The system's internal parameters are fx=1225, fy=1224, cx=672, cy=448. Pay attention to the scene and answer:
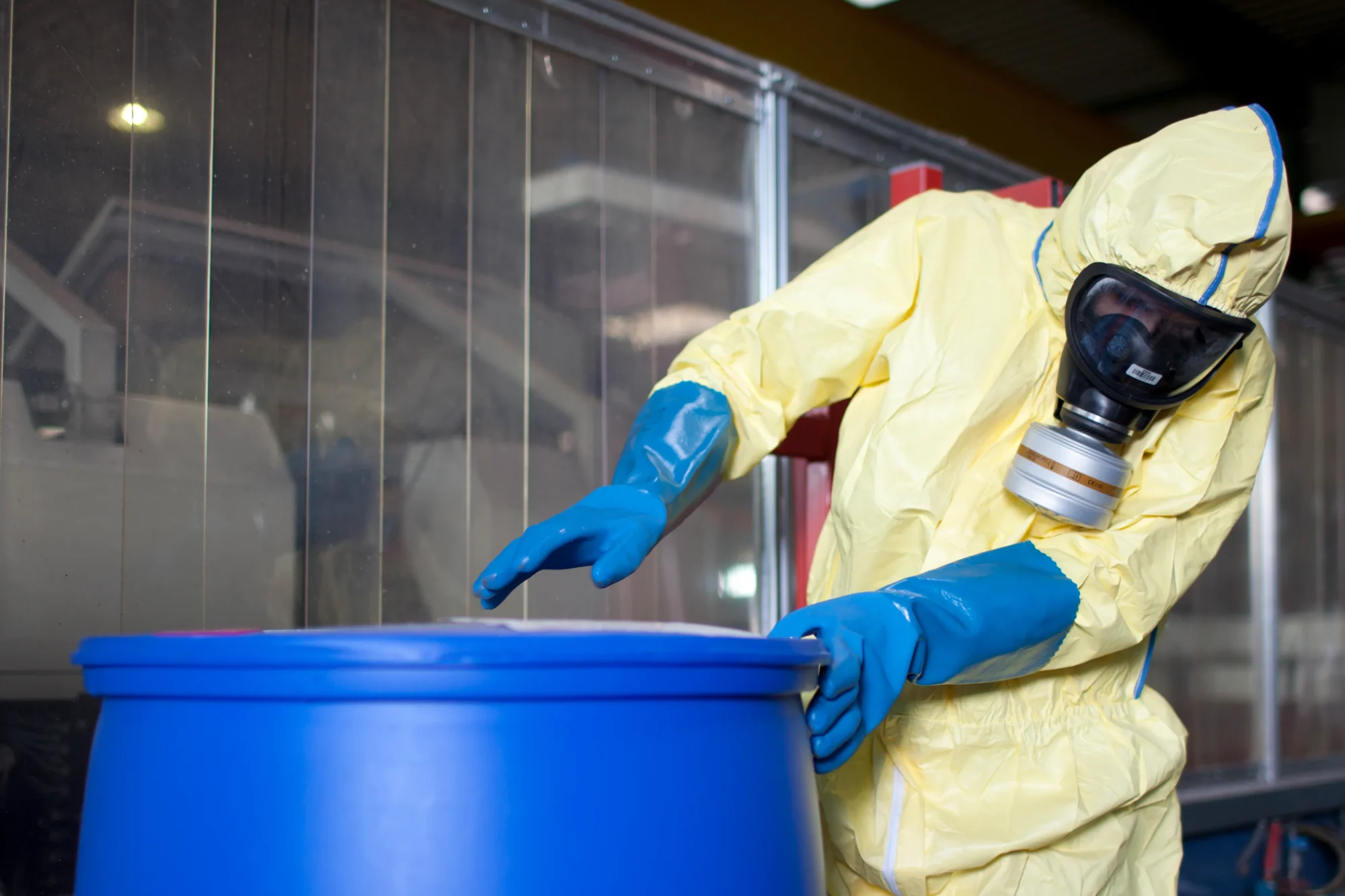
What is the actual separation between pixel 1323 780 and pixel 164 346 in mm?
3011

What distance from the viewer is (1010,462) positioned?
111cm

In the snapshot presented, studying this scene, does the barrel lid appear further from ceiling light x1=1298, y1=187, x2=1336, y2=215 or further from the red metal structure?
ceiling light x1=1298, y1=187, x2=1336, y2=215

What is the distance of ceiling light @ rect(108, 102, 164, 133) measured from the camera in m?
1.16

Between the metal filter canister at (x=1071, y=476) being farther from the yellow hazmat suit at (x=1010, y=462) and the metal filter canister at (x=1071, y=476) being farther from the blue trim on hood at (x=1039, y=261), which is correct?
the blue trim on hood at (x=1039, y=261)

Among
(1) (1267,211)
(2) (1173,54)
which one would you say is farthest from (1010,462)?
(2) (1173,54)

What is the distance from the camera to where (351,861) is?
24.1 inches

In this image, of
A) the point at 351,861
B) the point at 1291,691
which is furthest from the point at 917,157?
the point at 1291,691

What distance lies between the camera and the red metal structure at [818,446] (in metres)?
1.43

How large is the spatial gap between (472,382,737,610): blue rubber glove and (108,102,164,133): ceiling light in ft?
1.83

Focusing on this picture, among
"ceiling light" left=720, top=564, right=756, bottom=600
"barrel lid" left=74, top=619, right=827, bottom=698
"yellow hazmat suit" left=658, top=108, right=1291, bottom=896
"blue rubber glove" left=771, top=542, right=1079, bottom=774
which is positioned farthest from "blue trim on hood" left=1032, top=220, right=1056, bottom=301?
"ceiling light" left=720, top=564, right=756, bottom=600

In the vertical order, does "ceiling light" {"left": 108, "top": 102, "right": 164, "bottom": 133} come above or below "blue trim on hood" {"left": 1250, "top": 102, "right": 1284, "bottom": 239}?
above

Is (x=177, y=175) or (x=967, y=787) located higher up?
(x=177, y=175)

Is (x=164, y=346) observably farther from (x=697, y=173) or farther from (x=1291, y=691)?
(x=1291, y=691)

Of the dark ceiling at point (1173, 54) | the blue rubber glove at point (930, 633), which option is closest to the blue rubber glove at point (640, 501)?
the blue rubber glove at point (930, 633)
